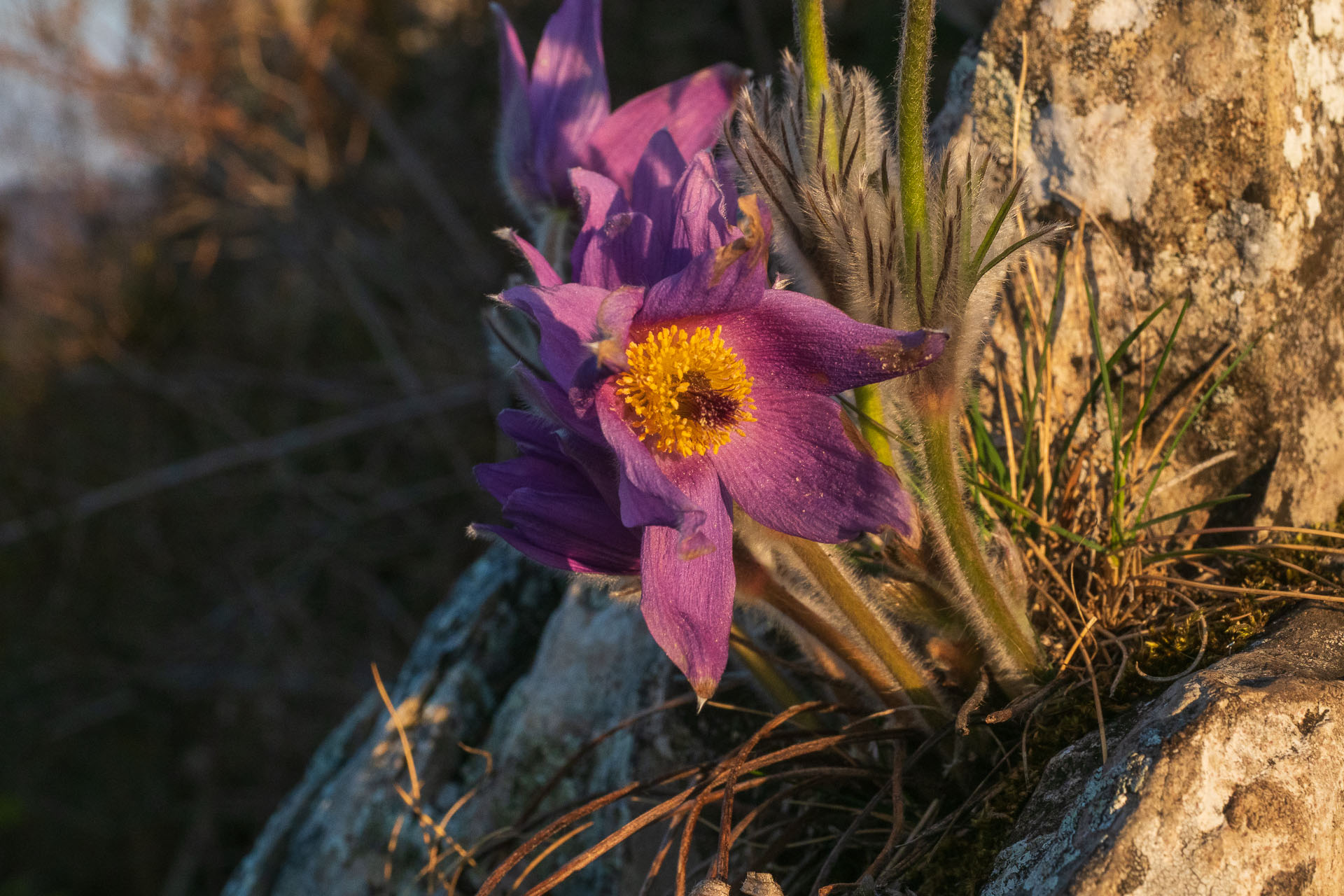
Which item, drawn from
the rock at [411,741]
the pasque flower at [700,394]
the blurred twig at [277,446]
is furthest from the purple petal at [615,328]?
the blurred twig at [277,446]

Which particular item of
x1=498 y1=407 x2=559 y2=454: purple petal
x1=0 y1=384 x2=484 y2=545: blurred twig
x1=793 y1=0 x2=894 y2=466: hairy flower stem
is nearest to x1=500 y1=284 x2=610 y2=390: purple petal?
x1=498 y1=407 x2=559 y2=454: purple petal

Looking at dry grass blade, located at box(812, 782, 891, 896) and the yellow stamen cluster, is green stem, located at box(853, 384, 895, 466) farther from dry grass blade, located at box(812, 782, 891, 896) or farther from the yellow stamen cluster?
dry grass blade, located at box(812, 782, 891, 896)

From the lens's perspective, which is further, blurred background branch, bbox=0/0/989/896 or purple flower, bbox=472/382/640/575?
blurred background branch, bbox=0/0/989/896

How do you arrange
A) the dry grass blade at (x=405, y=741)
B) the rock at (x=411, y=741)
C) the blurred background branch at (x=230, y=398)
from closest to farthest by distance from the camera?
1. the dry grass blade at (x=405, y=741)
2. the rock at (x=411, y=741)
3. the blurred background branch at (x=230, y=398)

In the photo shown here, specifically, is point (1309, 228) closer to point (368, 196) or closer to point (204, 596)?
point (368, 196)

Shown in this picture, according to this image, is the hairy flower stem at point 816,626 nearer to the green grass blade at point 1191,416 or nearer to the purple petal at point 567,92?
the green grass blade at point 1191,416

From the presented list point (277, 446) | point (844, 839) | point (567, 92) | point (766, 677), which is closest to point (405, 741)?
point (766, 677)

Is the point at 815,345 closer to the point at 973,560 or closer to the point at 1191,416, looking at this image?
the point at 973,560
